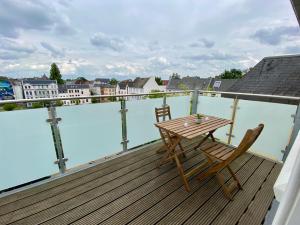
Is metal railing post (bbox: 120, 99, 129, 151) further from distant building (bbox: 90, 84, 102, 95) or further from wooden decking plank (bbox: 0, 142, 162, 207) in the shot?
distant building (bbox: 90, 84, 102, 95)

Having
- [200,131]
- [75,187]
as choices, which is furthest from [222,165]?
[75,187]

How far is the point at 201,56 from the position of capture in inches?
650

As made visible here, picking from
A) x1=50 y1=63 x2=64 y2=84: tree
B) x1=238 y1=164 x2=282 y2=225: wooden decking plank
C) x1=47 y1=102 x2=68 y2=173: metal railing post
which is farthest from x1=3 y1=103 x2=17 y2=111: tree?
x1=50 y1=63 x2=64 y2=84: tree

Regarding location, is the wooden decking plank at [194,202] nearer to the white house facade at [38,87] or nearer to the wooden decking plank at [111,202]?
the wooden decking plank at [111,202]

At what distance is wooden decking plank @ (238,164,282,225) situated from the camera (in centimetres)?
172

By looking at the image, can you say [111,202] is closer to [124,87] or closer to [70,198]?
[70,198]

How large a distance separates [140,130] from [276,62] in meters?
11.2

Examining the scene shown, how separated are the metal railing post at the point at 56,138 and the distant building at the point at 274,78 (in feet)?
33.9

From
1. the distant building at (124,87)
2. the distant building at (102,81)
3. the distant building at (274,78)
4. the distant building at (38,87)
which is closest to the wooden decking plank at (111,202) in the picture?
the distant building at (274,78)

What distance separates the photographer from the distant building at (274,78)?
831 centimetres

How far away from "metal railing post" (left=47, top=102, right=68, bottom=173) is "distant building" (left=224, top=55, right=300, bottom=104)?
1034 centimetres

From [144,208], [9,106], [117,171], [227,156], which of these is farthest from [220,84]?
[9,106]

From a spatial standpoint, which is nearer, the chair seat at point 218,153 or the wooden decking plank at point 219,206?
the wooden decking plank at point 219,206

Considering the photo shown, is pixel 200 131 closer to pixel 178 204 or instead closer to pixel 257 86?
pixel 178 204
